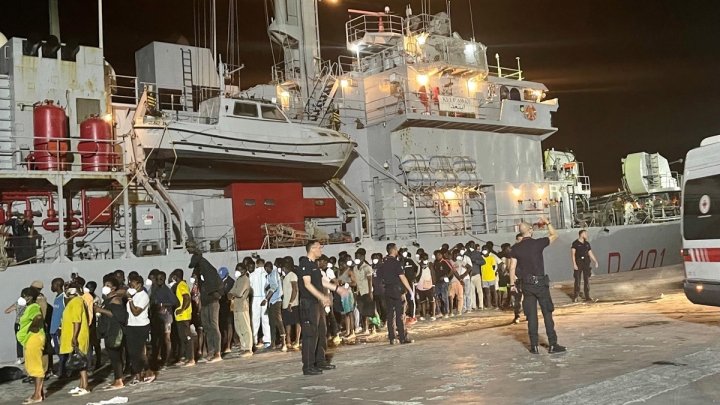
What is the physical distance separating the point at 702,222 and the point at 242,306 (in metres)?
7.27

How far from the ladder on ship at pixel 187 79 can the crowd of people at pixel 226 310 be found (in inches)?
299

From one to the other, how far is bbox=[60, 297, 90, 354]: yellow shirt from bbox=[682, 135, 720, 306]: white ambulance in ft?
26.8

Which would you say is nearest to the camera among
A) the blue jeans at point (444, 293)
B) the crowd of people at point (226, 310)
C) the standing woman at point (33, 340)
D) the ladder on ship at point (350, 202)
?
the standing woman at point (33, 340)

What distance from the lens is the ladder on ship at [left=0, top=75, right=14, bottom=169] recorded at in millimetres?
15344

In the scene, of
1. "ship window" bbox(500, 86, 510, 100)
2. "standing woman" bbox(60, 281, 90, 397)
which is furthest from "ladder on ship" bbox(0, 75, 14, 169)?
"ship window" bbox(500, 86, 510, 100)

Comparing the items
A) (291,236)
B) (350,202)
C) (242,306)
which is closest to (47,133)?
(291,236)

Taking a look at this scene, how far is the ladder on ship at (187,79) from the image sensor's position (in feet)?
66.4

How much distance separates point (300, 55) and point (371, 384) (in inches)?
752

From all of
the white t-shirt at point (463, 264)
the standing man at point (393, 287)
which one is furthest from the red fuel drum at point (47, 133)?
the white t-shirt at point (463, 264)

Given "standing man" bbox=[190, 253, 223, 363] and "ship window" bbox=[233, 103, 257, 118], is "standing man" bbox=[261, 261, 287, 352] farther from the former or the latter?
"ship window" bbox=[233, 103, 257, 118]

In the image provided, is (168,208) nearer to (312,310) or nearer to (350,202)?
(350,202)

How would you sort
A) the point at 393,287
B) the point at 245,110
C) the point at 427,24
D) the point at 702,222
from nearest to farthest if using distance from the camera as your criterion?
the point at 702,222, the point at 393,287, the point at 245,110, the point at 427,24

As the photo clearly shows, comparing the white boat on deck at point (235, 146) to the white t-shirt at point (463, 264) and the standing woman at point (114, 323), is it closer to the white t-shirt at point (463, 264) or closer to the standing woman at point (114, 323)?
the white t-shirt at point (463, 264)

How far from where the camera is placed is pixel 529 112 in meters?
25.2
